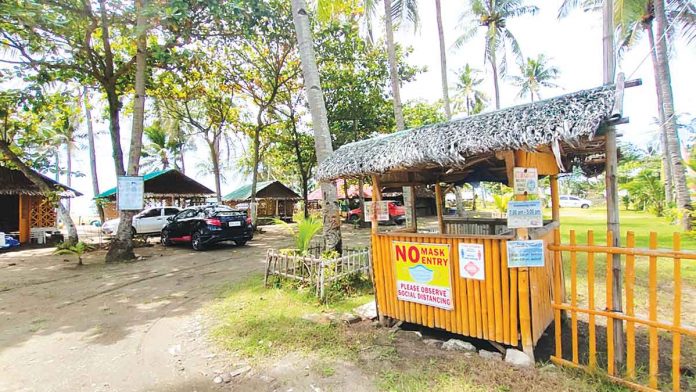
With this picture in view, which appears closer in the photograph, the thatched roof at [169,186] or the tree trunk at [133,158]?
the tree trunk at [133,158]

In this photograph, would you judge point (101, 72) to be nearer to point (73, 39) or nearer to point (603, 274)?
point (73, 39)

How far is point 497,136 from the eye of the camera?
10.1ft

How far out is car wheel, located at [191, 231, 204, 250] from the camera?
35.3 feet

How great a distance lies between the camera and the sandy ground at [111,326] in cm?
316

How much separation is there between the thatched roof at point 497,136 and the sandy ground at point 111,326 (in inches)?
108

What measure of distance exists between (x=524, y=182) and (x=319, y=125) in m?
4.00

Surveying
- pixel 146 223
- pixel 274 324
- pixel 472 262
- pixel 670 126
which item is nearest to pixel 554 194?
pixel 472 262

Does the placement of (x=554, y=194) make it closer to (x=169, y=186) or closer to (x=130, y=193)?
(x=130, y=193)

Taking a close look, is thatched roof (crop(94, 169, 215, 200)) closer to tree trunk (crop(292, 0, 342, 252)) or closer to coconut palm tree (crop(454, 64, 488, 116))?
tree trunk (crop(292, 0, 342, 252))

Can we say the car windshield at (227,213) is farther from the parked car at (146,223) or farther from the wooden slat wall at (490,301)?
the wooden slat wall at (490,301)

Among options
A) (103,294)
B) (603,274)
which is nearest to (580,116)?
(603,274)

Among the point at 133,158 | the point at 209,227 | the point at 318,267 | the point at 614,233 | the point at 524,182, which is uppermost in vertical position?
the point at 133,158

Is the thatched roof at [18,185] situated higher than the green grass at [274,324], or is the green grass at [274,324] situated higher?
the thatched roof at [18,185]

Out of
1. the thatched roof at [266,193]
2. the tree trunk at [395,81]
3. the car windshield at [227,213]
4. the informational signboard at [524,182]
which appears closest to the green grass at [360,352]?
the informational signboard at [524,182]
